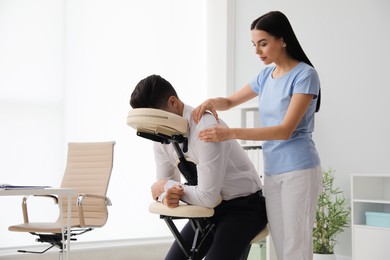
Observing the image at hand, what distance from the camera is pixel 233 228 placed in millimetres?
1881

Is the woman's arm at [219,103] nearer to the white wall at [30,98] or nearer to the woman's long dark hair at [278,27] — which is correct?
the woman's long dark hair at [278,27]

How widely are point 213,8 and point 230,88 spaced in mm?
849

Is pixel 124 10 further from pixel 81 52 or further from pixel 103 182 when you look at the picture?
pixel 103 182

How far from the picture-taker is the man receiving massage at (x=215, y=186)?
184cm

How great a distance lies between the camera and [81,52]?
4895mm

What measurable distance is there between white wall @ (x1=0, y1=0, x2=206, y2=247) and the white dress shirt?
2.76 m

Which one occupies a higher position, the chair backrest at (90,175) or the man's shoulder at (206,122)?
the man's shoulder at (206,122)

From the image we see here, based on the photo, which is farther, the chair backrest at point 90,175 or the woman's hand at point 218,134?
the chair backrest at point 90,175

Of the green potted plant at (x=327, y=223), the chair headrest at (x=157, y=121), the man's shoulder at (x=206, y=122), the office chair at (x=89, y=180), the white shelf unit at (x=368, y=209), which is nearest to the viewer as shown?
the chair headrest at (x=157, y=121)

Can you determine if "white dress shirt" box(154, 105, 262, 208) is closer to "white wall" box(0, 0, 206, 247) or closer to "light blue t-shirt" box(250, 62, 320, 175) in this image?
"light blue t-shirt" box(250, 62, 320, 175)

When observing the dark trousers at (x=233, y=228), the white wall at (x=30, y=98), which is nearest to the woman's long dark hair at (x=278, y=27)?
the dark trousers at (x=233, y=228)

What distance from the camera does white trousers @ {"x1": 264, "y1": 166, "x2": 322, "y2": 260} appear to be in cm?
187

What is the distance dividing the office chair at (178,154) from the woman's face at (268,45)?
380 millimetres

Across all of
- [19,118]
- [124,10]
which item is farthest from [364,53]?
[19,118]
